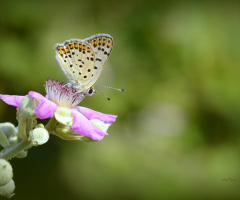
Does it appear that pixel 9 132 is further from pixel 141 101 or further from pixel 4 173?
pixel 141 101

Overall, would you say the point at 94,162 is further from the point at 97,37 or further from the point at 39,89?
the point at 97,37

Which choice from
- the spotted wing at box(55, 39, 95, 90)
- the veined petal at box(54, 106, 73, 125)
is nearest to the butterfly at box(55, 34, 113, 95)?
the spotted wing at box(55, 39, 95, 90)

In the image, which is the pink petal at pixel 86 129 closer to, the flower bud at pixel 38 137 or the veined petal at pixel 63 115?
the veined petal at pixel 63 115

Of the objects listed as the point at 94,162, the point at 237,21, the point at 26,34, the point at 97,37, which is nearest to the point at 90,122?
the point at 97,37

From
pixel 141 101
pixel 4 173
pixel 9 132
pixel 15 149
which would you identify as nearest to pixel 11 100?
pixel 9 132

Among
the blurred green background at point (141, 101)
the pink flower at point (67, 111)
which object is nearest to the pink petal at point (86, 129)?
the pink flower at point (67, 111)

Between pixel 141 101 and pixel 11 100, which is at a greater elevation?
pixel 11 100
